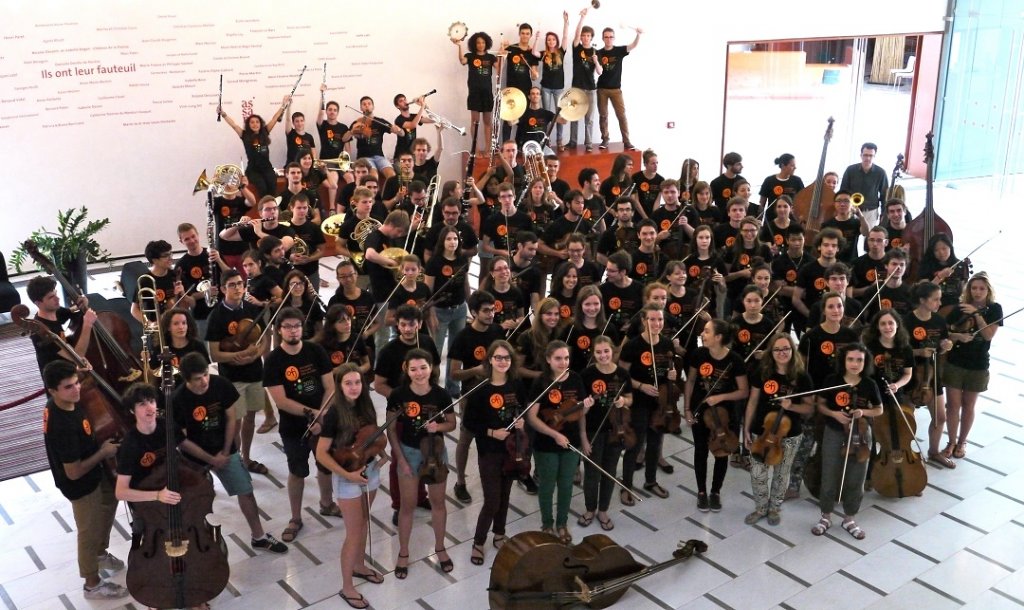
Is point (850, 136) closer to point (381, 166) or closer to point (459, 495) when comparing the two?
point (381, 166)

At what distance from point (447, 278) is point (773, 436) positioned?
2.99 metres

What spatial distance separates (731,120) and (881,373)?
13734 mm

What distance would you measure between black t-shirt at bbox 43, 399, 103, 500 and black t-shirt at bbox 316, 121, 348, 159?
7635mm

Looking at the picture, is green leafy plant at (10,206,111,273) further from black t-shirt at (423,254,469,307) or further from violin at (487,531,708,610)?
violin at (487,531,708,610)

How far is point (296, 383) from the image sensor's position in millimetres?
6480

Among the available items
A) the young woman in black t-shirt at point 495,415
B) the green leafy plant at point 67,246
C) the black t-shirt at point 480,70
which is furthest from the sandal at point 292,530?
the black t-shirt at point 480,70

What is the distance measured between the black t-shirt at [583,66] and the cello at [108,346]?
28.8 ft

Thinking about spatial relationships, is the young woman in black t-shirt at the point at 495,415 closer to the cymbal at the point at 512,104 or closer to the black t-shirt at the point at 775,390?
the black t-shirt at the point at 775,390

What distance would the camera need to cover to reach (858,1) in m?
16.7

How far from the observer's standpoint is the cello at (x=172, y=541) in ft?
18.0

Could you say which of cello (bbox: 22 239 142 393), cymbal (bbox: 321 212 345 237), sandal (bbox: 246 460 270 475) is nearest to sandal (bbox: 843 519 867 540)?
sandal (bbox: 246 460 270 475)

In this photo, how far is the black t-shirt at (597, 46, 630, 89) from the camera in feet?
47.5

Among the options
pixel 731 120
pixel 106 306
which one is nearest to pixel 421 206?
pixel 106 306

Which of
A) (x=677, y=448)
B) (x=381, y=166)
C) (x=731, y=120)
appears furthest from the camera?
(x=731, y=120)
